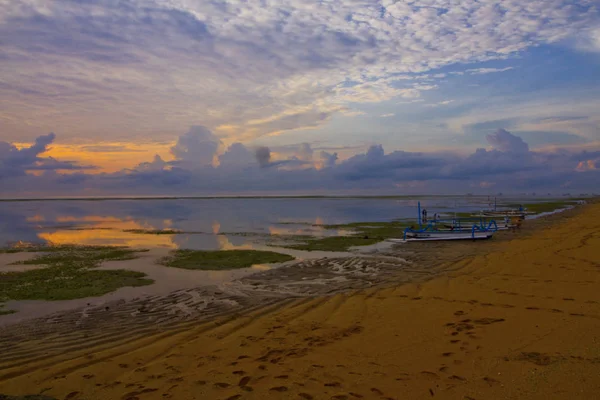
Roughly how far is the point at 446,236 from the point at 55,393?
94.5 ft

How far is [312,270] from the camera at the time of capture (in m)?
19.3

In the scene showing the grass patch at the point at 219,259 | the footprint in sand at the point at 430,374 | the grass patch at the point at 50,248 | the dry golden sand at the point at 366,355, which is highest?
the footprint in sand at the point at 430,374

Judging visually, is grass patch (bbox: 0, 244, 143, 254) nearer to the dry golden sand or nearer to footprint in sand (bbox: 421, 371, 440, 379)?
the dry golden sand

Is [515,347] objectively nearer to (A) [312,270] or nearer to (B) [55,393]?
(B) [55,393]

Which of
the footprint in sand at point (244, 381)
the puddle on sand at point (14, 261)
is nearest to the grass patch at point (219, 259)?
the puddle on sand at point (14, 261)

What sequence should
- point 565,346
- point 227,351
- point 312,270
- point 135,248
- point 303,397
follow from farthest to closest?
1. point 135,248
2. point 312,270
3. point 227,351
4. point 565,346
5. point 303,397

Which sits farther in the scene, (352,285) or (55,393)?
(352,285)

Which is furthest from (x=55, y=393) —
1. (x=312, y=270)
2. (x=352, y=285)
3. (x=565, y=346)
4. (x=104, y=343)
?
(x=312, y=270)

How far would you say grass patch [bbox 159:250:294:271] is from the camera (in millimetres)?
21150

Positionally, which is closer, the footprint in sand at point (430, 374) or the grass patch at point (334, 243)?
the footprint in sand at point (430, 374)

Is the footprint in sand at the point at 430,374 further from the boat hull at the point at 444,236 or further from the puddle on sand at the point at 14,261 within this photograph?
the boat hull at the point at 444,236

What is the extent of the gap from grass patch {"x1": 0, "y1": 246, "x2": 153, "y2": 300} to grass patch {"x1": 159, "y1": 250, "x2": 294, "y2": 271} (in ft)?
9.56

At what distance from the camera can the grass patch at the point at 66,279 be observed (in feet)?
50.5

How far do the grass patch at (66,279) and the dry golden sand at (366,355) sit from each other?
23.3ft
